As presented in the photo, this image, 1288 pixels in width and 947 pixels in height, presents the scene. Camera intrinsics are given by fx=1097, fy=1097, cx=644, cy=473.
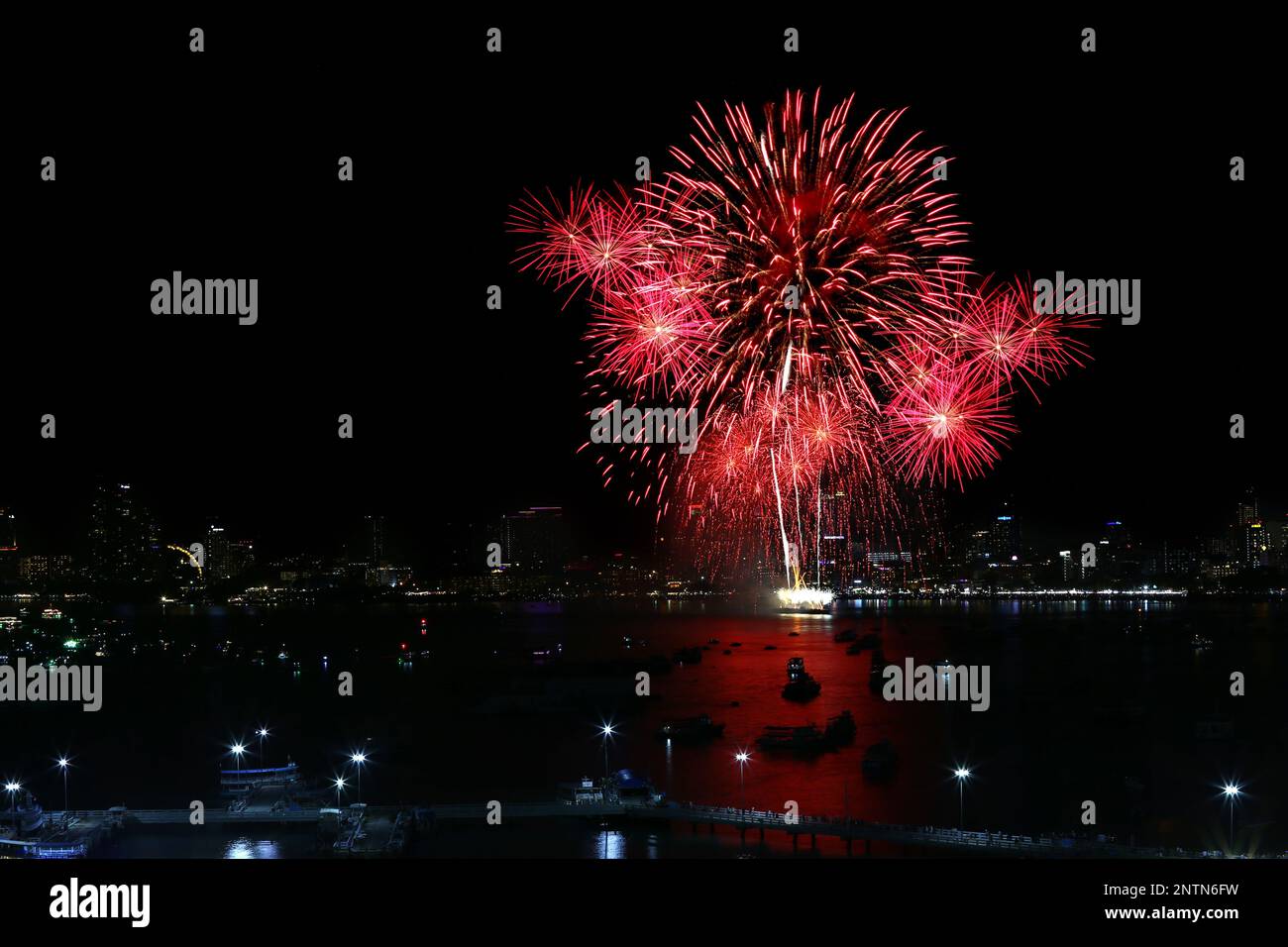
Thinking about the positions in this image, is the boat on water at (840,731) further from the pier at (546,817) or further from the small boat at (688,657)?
the small boat at (688,657)

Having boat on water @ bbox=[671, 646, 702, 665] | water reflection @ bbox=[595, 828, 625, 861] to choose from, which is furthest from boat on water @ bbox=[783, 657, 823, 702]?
water reflection @ bbox=[595, 828, 625, 861]

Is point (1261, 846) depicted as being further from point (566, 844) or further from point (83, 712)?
point (83, 712)

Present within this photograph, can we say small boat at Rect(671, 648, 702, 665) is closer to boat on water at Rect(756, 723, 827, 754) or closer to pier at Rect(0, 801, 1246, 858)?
boat on water at Rect(756, 723, 827, 754)

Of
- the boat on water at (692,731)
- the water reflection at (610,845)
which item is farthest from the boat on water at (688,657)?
the water reflection at (610,845)

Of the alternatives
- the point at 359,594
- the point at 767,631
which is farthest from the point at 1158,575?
the point at 359,594

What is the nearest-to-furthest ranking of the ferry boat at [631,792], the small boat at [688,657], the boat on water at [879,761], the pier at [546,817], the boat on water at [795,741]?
the pier at [546,817] → the ferry boat at [631,792] → the boat on water at [879,761] → the boat on water at [795,741] → the small boat at [688,657]

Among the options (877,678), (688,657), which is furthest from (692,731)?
(688,657)
